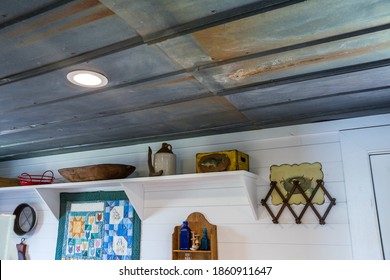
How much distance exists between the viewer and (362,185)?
180 cm

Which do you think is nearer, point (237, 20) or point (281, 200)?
point (237, 20)

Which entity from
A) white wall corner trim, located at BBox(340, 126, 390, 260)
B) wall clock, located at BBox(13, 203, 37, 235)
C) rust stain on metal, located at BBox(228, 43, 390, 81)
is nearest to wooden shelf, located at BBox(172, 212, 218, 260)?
white wall corner trim, located at BBox(340, 126, 390, 260)

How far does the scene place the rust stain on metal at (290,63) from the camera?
44.1 inches

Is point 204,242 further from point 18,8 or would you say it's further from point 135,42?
point 18,8

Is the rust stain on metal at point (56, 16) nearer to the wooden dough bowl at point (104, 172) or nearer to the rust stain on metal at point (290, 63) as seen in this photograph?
the rust stain on metal at point (290, 63)

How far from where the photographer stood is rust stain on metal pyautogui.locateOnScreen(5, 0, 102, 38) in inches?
35.4

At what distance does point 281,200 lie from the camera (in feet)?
6.47

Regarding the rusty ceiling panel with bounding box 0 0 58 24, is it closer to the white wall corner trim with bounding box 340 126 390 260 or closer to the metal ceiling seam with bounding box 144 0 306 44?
the metal ceiling seam with bounding box 144 0 306 44

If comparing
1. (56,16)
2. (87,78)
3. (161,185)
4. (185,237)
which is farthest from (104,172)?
(56,16)

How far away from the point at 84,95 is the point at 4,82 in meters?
0.33

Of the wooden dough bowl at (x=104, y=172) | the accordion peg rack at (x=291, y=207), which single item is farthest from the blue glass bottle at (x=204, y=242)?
the wooden dough bowl at (x=104, y=172)

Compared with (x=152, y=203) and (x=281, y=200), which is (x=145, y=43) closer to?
(x=281, y=200)

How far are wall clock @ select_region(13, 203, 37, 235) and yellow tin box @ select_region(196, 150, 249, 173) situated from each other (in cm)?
181

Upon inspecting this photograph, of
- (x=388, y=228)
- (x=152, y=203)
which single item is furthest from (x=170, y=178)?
(x=388, y=228)
